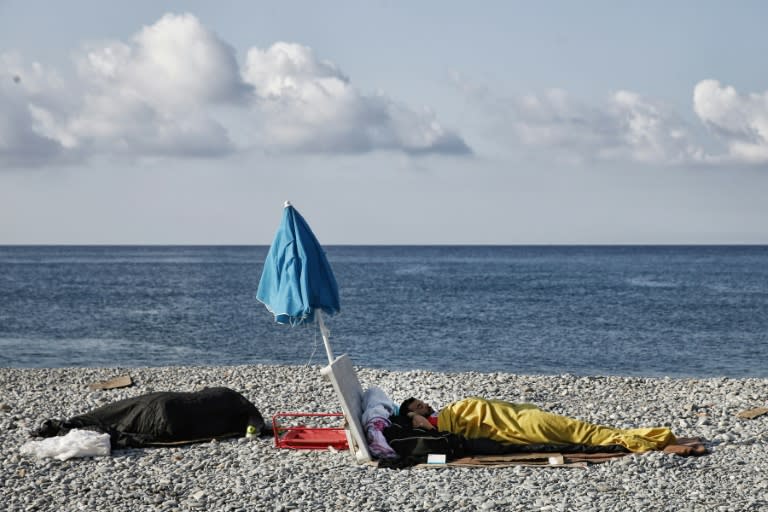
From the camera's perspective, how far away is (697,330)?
36.8 meters

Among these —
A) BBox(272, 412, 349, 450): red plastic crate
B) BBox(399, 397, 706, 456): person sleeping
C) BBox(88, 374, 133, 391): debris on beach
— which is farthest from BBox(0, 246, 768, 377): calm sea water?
BBox(399, 397, 706, 456): person sleeping

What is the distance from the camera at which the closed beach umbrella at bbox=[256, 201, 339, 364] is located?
10.4m

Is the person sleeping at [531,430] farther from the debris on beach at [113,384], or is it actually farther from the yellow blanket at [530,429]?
the debris on beach at [113,384]

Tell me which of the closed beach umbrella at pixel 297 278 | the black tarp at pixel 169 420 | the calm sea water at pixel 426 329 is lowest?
the calm sea water at pixel 426 329

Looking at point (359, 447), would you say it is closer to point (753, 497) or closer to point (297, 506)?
point (297, 506)

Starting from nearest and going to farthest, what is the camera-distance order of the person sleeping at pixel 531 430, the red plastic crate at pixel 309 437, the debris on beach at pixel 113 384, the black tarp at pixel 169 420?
the person sleeping at pixel 531 430 → the red plastic crate at pixel 309 437 → the black tarp at pixel 169 420 → the debris on beach at pixel 113 384

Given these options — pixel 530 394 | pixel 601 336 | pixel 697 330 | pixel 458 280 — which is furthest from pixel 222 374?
pixel 458 280

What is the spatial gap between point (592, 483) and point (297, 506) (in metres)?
3.02

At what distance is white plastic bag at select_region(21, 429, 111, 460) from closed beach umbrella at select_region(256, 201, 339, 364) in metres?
2.58

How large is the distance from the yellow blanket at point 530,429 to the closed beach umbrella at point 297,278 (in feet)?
5.55

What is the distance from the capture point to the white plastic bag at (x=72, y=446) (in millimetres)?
10461

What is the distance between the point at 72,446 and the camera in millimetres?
10492

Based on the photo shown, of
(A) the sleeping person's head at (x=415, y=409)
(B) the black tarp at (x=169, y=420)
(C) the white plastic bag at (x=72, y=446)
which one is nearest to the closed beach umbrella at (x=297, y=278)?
(A) the sleeping person's head at (x=415, y=409)

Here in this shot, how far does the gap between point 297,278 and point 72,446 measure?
10.8ft
